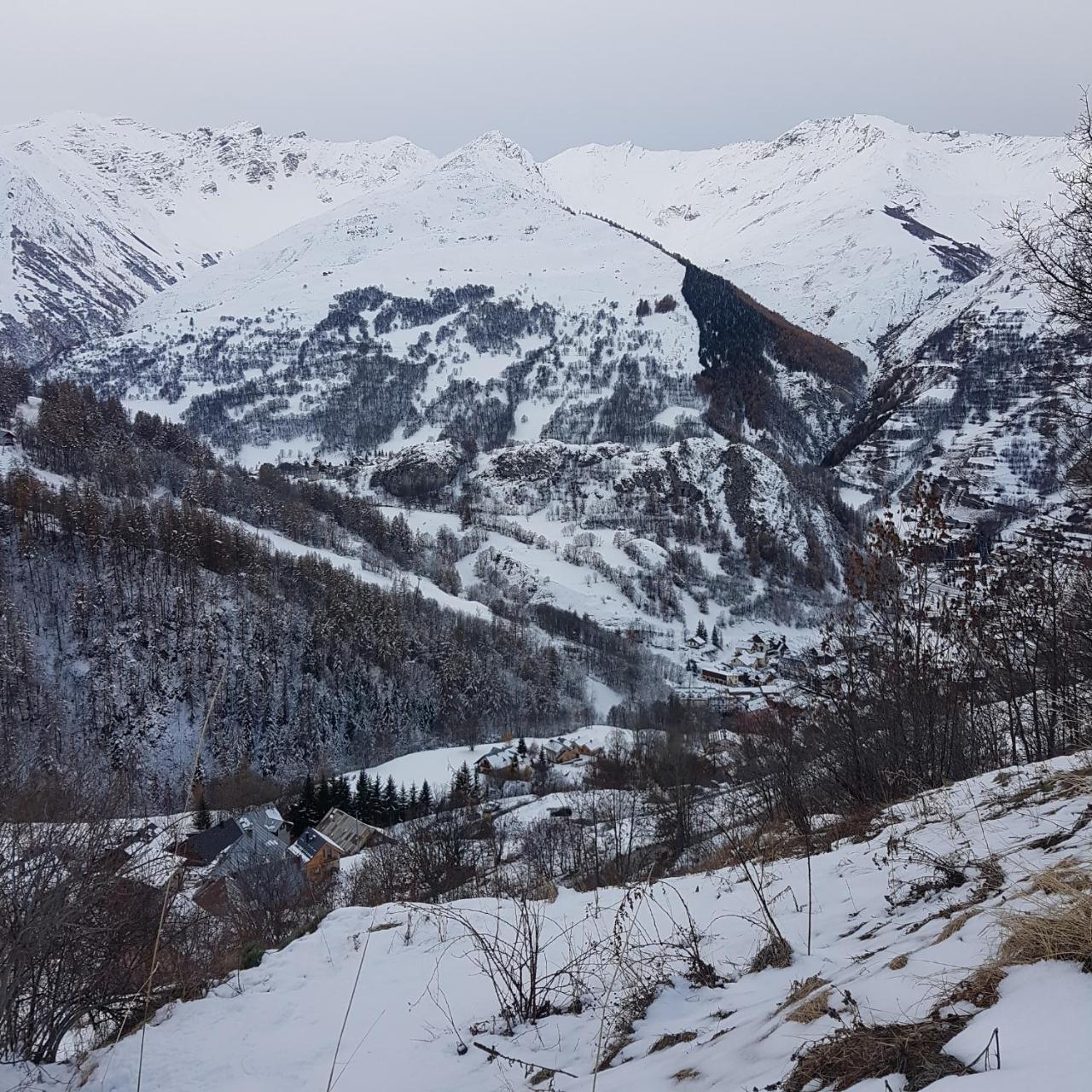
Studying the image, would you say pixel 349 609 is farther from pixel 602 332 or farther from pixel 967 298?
pixel 967 298

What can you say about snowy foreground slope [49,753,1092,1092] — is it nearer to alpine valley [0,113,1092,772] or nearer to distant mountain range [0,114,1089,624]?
alpine valley [0,113,1092,772]

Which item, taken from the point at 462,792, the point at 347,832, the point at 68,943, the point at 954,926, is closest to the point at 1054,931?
the point at 954,926

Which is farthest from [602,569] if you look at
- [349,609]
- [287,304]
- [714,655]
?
[287,304]

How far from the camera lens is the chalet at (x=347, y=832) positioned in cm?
3238

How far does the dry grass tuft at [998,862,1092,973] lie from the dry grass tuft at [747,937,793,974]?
1.36 m

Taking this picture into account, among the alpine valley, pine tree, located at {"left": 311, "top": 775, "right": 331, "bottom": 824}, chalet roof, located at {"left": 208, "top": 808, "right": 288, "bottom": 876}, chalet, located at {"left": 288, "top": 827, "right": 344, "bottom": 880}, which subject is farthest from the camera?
the alpine valley

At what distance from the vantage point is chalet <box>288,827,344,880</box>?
26.5 metres

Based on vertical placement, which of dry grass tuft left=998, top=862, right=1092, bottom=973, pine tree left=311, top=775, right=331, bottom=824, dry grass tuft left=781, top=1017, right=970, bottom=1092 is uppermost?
dry grass tuft left=998, top=862, right=1092, bottom=973

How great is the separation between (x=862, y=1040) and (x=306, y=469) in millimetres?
149779

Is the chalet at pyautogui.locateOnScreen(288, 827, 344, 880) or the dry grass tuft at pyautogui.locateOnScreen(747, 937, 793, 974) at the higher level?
the dry grass tuft at pyautogui.locateOnScreen(747, 937, 793, 974)

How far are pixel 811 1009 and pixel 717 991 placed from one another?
1.16m

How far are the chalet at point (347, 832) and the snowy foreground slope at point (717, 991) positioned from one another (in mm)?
28556

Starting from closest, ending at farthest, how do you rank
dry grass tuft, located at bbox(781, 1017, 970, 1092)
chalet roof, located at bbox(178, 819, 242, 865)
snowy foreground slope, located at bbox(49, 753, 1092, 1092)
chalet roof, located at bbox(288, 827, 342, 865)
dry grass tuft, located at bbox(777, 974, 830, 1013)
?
dry grass tuft, located at bbox(781, 1017, 970, 1092) < snowy foreground slope, located at bbox(49, 753, 1092, 1092) < dry grass tuft, located at bbox(777, 974, 830, 1013) < chalet roof, located at bbox(178, 819, 242, 865) < chalet roof, located at bbox(288, 827, 342, 865)

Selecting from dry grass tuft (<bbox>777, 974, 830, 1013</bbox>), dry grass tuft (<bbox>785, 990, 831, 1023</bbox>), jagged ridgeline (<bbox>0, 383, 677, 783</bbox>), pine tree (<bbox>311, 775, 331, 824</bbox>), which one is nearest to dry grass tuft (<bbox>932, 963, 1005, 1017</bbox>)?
dry grass tuft (<bbox>785, 990, 831, 1023</bbox>)
